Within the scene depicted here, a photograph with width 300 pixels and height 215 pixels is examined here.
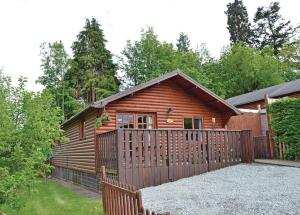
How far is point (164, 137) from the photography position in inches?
406

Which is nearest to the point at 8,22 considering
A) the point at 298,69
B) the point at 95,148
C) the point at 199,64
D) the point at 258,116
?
the point at 95,148

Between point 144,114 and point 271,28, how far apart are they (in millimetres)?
38333

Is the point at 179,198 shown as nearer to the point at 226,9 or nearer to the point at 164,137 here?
the point at 164,137

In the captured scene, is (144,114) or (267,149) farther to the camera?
(267,149)

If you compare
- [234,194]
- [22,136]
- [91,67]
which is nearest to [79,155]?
[22,136]

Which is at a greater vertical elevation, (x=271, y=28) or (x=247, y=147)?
(x=271, y=28)

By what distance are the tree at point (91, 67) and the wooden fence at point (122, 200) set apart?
28.1 metres

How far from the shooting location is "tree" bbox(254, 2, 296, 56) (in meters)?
44.2

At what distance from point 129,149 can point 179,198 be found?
9.69 ft

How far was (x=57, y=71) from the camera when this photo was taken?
35.3m

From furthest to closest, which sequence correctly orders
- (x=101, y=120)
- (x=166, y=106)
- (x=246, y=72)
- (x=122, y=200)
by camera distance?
1. (x=246, y=72)
2. (x=166, y=106)
3. (x=101, y=120)
4. (x=122, y=200)

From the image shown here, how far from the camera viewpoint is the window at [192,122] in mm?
14690

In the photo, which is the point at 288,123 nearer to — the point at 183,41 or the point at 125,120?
the point at 125,120

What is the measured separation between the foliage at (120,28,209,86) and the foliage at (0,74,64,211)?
92.5ft
